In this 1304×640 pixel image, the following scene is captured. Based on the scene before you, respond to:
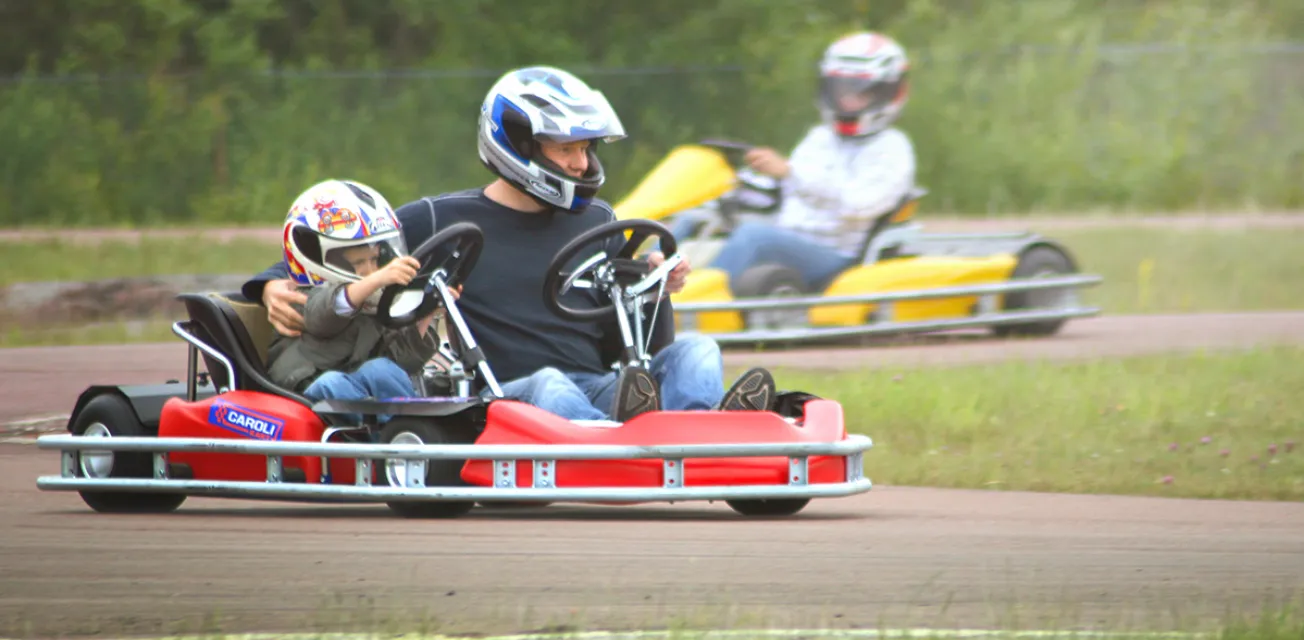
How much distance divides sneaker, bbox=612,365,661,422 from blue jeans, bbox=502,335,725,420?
16cm

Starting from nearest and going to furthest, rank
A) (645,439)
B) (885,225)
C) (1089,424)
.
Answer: (645,439) → (1089,424) → (885,225)

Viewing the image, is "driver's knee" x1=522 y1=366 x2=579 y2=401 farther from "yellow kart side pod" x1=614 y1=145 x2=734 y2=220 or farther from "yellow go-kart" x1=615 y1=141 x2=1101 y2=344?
"yellow kart side pod" x1=614 y1=145 x2=734 y2=220

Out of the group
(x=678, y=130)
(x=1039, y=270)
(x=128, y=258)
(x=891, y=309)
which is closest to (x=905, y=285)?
(x=891, y=309)

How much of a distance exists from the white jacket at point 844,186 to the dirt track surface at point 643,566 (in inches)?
239

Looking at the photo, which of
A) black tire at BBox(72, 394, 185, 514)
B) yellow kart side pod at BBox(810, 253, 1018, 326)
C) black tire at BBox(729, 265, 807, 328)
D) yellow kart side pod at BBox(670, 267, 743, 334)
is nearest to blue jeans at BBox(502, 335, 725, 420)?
black tire at BBox(72, 394, 185, 514)

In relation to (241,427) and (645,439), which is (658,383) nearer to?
(645,439)

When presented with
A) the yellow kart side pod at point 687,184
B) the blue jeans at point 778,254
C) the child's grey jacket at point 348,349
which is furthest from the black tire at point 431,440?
the yellow kart side pod at point 687,184

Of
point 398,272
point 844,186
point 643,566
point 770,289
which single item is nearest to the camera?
point 643,566

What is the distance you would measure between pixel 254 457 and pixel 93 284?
1064 centimetres

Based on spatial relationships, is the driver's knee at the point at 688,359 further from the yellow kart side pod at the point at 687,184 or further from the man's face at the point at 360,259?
the yellow kart side pod at the point at 687,184

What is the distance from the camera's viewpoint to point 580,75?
70.0 ft

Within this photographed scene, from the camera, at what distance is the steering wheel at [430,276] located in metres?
6.05

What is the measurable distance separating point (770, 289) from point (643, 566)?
23.4ft

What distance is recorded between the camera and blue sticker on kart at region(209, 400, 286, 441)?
615cm
